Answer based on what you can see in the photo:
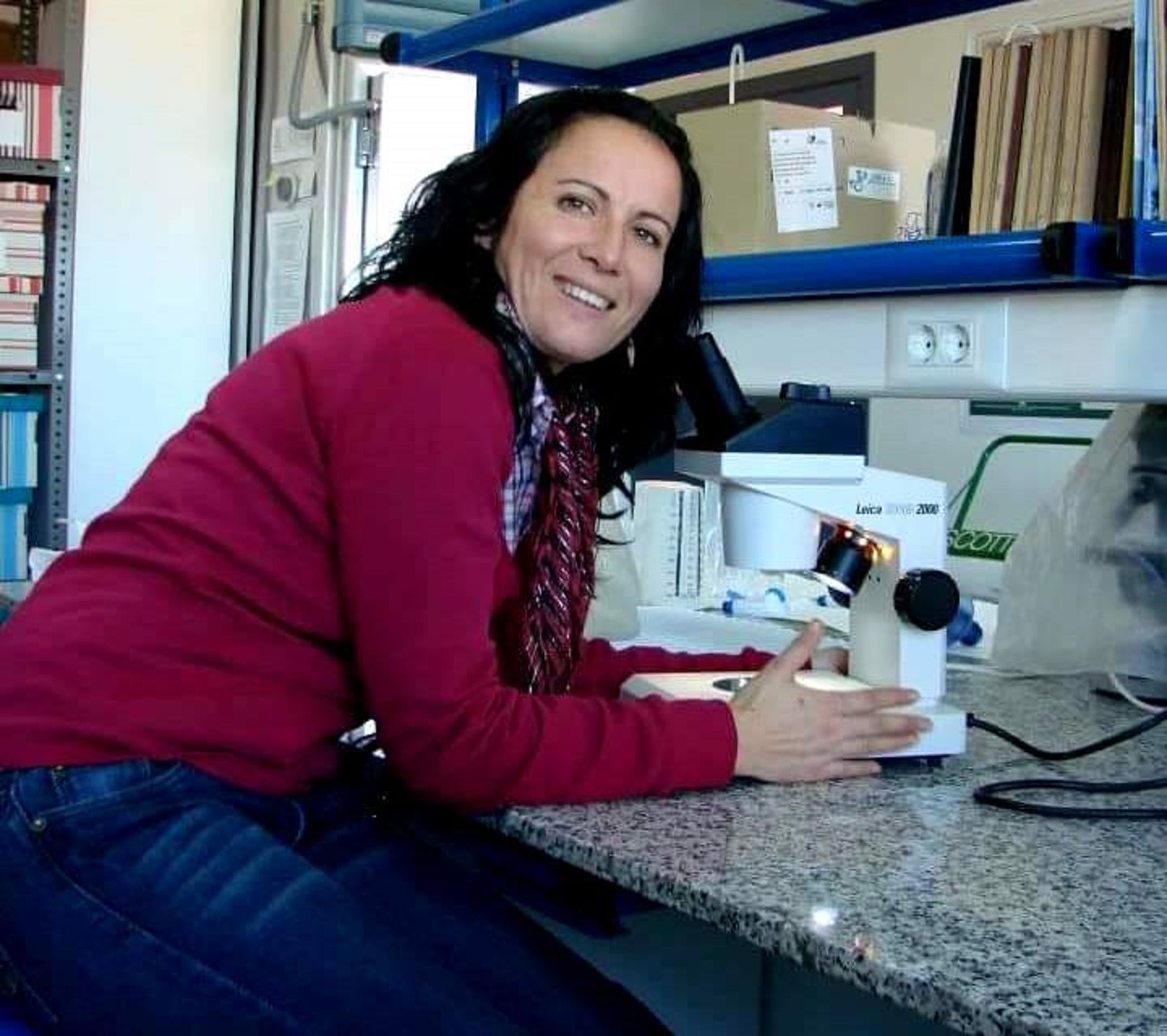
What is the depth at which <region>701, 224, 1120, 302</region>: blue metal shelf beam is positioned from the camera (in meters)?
1.36

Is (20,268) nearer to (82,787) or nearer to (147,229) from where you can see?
(147,229)

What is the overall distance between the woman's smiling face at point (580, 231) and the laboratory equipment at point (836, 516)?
12 centimetres

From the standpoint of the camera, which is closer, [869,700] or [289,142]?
[869,700]

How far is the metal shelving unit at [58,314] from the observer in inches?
133

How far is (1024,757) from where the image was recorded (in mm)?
1214

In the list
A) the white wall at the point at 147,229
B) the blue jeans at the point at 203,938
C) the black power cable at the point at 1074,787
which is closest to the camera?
the blue jeans at the point at 203,938

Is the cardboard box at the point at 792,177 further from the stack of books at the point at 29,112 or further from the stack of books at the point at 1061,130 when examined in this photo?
the stack of books at the point at 29,112

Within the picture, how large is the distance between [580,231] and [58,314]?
2.48m

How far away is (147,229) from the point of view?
3.55 m

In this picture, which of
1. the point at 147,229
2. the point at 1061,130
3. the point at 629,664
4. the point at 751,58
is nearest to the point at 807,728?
the point at 629,664

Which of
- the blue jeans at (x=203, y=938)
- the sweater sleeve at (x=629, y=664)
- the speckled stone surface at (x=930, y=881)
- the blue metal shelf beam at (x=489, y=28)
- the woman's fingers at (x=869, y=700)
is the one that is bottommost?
the blue jeans at (x=203, y=938)

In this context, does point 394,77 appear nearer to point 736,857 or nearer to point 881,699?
point 881,699

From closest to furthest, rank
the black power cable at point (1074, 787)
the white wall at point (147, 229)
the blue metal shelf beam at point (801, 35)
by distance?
the black power cable at point (1074, 787)
the blue metal shelf beam at point (801, 35)
the white wall at point (147, 229)

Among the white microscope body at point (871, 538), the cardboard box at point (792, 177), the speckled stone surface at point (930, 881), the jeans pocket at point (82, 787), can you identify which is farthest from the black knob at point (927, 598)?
the cardboard box at point (792, 177)
